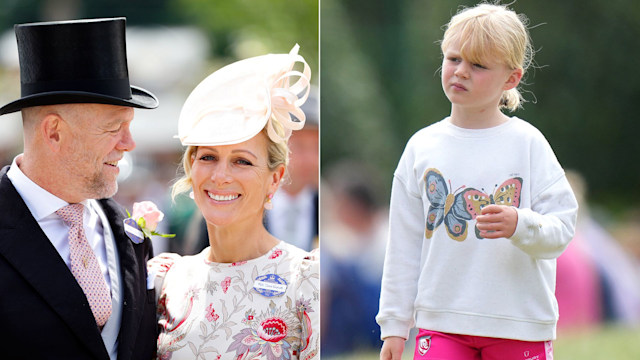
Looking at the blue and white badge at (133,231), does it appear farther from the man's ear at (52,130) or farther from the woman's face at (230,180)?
the man's ear at (52,130)

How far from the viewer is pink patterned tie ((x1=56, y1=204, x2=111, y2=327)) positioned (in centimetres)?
343

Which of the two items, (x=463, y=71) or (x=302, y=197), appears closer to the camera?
(x=463, y=71)

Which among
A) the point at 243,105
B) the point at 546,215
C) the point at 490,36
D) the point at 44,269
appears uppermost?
the point at 490,36

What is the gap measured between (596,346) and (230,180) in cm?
562

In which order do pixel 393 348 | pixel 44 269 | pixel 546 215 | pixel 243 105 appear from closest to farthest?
pixel 546 215
pixel 44 269
pixel 393 348
pixel 243 105

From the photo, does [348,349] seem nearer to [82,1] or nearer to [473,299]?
[473,299]

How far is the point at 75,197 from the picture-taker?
3.55 m

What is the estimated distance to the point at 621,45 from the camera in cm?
1708

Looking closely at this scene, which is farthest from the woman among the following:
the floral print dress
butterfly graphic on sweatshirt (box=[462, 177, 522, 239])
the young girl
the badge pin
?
butterfly graphic on sweatshirt (box=[462, 177, 522, 239])

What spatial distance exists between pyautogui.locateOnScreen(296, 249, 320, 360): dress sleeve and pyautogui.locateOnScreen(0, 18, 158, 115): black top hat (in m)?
0.94

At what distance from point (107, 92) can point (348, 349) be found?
3.83 metres

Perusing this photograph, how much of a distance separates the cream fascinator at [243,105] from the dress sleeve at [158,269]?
0.58 metres

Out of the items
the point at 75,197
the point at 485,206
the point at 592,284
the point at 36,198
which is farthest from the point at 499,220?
the point at 592,284

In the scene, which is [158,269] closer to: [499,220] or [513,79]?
[499,220]
